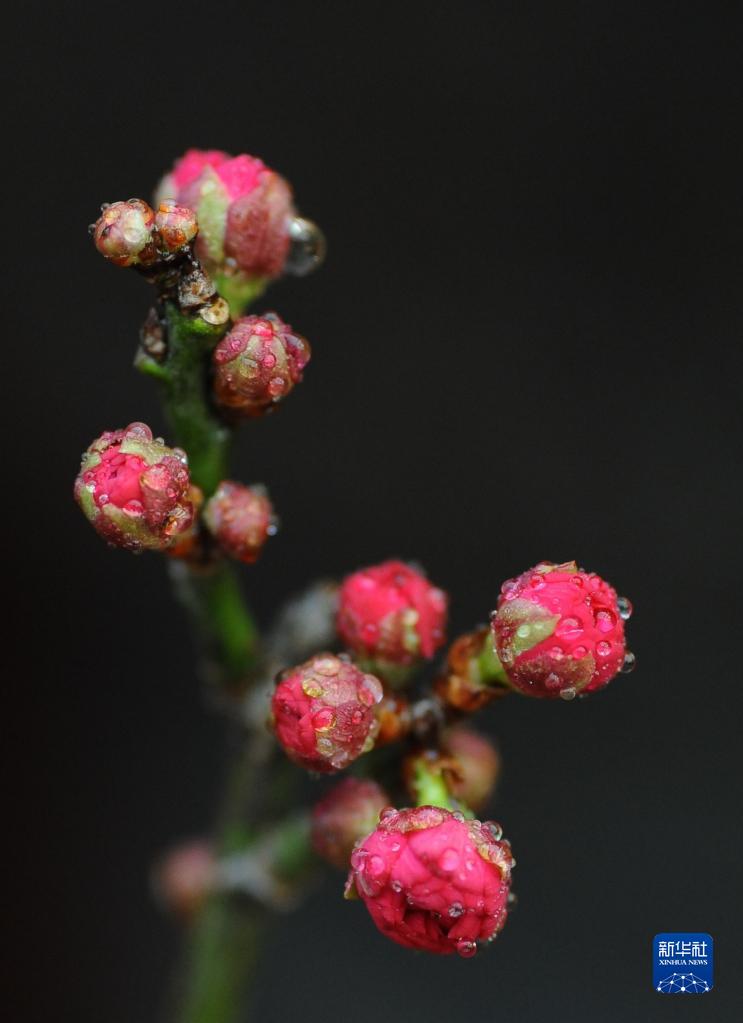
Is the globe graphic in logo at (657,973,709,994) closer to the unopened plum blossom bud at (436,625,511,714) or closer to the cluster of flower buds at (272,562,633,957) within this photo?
the cluster of flower buds at (272,562,633,957)

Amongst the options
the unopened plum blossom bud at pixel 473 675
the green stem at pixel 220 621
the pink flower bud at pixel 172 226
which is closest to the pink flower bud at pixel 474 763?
the unopened plum blossom bud at pixel 473 675

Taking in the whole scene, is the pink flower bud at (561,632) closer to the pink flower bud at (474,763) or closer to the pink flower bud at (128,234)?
the pink flower bud at (474,763)

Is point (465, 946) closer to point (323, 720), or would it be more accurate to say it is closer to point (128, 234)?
point (323, 720)

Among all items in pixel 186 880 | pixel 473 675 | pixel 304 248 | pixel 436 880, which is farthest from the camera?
pixel 186 880

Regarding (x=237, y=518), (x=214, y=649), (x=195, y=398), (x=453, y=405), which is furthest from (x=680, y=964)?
(x=453, y=405)

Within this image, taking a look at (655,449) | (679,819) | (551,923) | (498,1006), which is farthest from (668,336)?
(498,1006)

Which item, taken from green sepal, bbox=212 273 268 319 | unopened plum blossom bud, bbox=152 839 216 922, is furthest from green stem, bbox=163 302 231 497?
unopened plum blossom bud, bbox=152 839 216 922

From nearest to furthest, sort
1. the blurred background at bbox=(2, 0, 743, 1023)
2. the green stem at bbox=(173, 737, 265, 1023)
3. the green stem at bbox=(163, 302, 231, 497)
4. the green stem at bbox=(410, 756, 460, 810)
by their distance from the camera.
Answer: the green stem at bbox=(163, 302, 231, 497), the green stem at bbox=(410, 756, 460, 810), the green stem at bbox=(173, 737, 265, 1023), the blurred background at bbox=(2, 0, 743, 1023)
